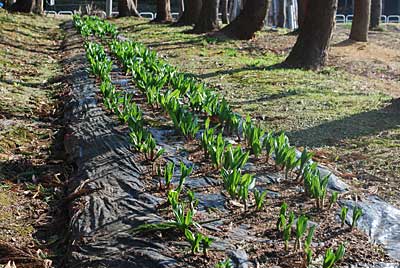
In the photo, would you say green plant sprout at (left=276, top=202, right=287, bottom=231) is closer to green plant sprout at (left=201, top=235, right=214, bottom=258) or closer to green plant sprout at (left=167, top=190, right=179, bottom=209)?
green plant sprout at (left=201, top=235, right=214, bottom=258)

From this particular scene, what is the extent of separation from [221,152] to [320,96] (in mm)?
4449

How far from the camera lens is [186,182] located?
15.1 ft

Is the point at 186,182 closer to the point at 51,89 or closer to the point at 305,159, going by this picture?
the point at 305,159

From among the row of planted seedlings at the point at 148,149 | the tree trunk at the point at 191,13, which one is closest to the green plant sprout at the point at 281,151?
the row of planted seedlings at the point at 148,149

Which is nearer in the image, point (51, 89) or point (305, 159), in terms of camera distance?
point (305, 159)

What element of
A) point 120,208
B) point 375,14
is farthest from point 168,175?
point 375,14

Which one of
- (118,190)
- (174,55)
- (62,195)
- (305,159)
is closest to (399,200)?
(305,159)

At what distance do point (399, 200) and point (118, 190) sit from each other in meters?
1.92

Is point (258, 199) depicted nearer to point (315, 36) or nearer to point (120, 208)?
point (120, 208)

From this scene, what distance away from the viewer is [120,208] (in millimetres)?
4172

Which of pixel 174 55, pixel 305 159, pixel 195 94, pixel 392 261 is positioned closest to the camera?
pixel 392 261

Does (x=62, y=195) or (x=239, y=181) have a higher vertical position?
(x=239, y=181)

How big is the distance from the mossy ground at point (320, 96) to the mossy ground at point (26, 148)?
2244 mm

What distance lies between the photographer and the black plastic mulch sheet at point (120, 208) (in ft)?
11.5
